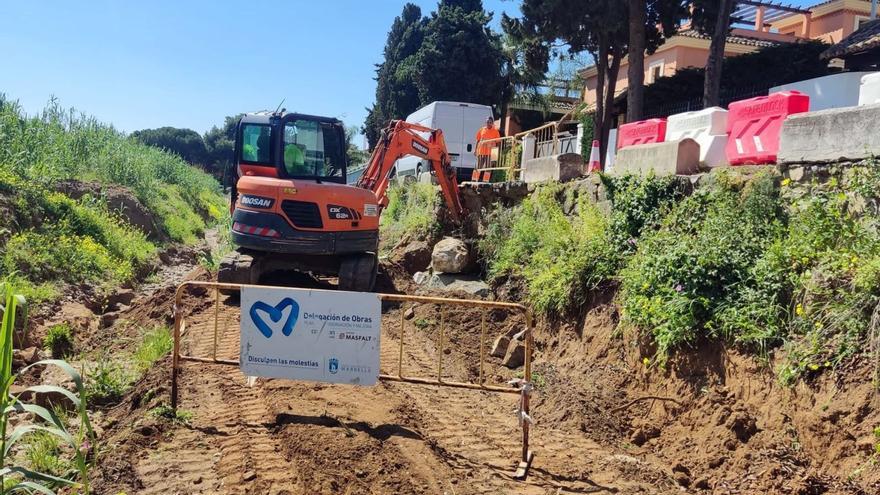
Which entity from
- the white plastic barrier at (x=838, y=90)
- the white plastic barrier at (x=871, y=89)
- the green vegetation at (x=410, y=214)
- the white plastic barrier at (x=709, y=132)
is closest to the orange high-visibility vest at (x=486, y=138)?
the green vegetation at (x=410, y=214)

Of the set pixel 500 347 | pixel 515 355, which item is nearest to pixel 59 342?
pixel 500 347

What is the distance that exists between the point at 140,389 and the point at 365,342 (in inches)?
93.9

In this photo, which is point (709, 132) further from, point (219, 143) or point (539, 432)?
point (219, 143)

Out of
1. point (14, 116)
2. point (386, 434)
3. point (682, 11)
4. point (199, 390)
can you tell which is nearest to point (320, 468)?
point (386, 434)

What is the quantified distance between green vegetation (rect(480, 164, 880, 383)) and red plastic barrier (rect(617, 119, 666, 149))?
5.64 ft

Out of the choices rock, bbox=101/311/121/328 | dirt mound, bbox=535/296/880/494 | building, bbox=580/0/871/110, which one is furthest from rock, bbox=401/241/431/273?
building, bbox=580/0/871/110

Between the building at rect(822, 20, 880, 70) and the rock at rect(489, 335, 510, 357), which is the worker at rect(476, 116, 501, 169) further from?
the building at rect(822, 20, 880, 70)

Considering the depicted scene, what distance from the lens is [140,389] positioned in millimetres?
5777

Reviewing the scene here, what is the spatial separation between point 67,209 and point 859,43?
1787 centimetres

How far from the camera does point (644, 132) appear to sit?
9.59m

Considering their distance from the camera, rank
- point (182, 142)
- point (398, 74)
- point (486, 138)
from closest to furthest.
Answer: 1. point (486, 138)
2. point (398, 74)
3. point (182, 142)

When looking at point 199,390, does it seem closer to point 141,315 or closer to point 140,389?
point 140,389

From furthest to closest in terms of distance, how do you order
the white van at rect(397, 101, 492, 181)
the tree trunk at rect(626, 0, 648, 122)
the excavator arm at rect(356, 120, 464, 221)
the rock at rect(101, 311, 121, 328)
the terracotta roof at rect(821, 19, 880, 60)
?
the white van at rect(397, 101, 492, 181) → the tree trunk at rect(626, 0, 648, 122) → the terracotta roof at rect(821, 19, 880, 60) → the excavator arm at rect(356, 120, 464, 221) → the rock at rect(101, 311, 121, 328)

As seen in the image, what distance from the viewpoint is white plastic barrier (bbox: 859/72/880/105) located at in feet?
21.1
